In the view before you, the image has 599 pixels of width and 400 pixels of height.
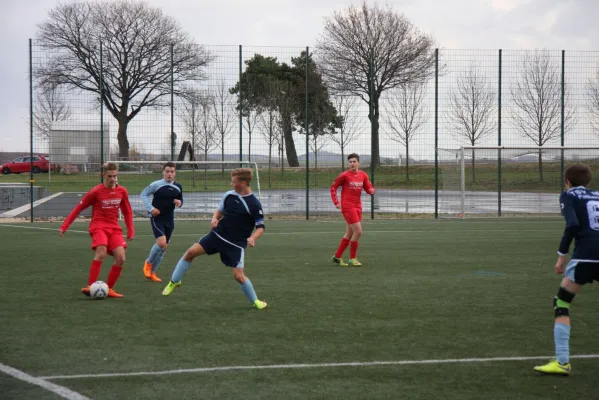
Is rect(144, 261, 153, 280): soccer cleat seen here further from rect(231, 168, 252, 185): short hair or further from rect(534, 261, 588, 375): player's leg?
rect(534, 261, 588, 375): player's leg

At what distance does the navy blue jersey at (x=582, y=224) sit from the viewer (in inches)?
244

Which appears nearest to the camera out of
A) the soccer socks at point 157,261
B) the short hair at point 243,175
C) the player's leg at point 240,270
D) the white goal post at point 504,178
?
the short hair at point 243,175

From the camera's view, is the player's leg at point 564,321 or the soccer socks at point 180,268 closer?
the player's leg at point 564,321

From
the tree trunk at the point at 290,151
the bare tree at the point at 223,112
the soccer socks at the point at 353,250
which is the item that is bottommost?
the soccer socks at the point at 353,250

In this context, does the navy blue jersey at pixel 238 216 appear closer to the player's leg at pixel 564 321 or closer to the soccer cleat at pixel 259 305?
the soccer cleat at pixel 259 305

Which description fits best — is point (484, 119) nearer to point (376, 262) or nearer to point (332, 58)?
point (332, 58)

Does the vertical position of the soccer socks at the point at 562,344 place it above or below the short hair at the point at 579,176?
below

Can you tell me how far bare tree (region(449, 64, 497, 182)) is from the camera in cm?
2730

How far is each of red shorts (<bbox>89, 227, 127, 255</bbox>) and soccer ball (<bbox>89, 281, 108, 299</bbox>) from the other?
0.52 meters

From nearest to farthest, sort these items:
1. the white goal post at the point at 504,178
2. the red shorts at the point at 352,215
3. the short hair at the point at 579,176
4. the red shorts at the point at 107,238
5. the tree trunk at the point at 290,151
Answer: the short hair at the point at 579,176, the red shorts at the point at 107,238, the red shorts at the point at 352,215, the white goal post at the point at 504,178, the tree trunk at the point at 290,151

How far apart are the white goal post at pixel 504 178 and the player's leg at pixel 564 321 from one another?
20455 mm

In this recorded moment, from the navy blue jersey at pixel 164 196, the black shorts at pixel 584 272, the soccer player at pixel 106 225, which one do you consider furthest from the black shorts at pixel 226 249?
the black shorts at pixel 584 272

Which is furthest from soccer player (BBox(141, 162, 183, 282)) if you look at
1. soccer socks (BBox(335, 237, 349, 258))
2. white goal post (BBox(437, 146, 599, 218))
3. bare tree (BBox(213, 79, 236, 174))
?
white goal post (BBox(437, 146, 599, 218))

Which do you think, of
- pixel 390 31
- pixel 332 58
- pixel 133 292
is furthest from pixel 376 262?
pixel 390 31
